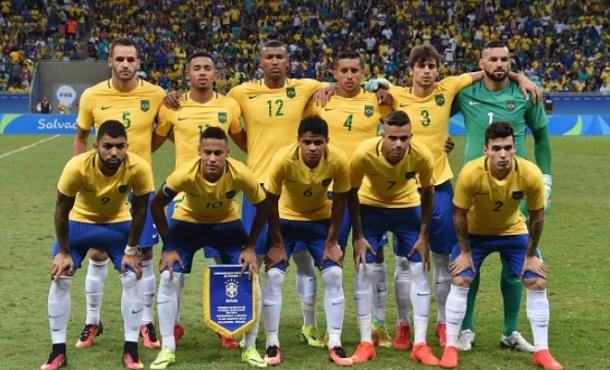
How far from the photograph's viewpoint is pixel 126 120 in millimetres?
7684

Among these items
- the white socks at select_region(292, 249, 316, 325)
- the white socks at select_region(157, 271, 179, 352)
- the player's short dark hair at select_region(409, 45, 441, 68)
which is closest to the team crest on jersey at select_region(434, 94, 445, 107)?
the player's short dark hair at select_region(409, 45, 441, 68)

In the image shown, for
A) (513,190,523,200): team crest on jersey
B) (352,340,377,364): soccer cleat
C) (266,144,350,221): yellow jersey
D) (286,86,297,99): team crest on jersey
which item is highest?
(286,86,297,99): team crest on jersey

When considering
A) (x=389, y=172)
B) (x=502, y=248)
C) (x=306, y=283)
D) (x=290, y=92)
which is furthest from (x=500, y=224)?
(x=290, y=92)

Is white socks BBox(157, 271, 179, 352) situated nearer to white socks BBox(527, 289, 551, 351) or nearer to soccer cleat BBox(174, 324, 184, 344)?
soccer cleat BBox(174, 324, 184, 344)

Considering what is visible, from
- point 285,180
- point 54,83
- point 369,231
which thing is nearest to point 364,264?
point 369,231

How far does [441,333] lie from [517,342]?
64 cm

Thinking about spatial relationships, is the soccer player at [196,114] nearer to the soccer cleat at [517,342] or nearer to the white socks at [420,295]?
the white socks at [420,295]

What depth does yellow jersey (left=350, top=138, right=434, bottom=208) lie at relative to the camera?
6.95m

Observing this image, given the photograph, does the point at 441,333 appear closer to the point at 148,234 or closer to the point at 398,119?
the point at 398,119

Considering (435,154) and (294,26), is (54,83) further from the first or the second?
(435,154)

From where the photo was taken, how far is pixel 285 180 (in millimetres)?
7027

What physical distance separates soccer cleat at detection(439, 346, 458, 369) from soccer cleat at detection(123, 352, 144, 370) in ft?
7.23

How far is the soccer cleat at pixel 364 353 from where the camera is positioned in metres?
6.88

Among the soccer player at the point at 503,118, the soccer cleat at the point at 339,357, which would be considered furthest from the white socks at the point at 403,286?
the soccer cleat at the point at 339,357
